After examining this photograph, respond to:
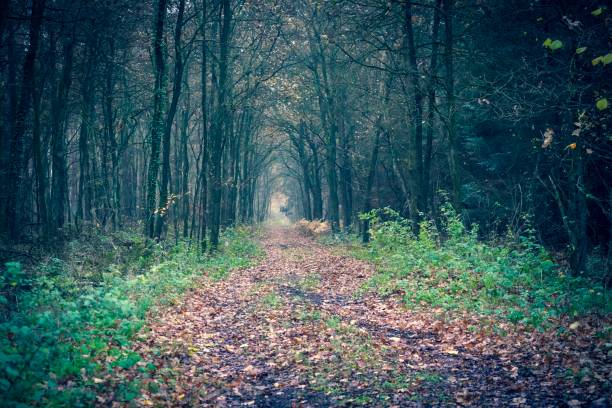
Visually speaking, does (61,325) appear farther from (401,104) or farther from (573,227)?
(401,104)

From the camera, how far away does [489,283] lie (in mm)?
10055

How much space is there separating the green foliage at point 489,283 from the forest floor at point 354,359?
1.70 feet

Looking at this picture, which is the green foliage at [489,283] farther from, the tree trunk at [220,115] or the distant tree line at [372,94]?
the tree trunk at [220,115]

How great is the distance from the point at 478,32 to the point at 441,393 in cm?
1416

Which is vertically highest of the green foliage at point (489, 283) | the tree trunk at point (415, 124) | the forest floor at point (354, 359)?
the tree trunk at point (415, 124)

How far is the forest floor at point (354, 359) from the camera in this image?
567cm

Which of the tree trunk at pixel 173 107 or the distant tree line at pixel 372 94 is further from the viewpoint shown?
the tree trunk at pixel 173 107

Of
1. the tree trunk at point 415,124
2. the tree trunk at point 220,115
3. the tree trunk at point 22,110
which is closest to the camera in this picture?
the tree trunk at point 22,110

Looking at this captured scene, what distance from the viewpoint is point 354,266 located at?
1745 cm

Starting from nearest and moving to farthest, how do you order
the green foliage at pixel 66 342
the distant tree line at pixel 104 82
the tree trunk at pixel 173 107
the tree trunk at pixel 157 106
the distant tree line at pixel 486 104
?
the green foliage at pixel 66 342
the distant tree line at pixel 486 104
the tree trunk at pixel 157 106
the distant tree line at pixel 104 82
the tree trunk at pixel 173 107

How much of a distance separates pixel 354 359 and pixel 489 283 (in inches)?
180

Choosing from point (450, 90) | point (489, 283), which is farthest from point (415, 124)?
point (489, 283)

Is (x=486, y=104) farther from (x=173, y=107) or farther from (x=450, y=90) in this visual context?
(x=173, y=107)

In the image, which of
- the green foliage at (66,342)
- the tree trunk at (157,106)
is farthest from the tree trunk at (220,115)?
the green foliage at (66,342)
